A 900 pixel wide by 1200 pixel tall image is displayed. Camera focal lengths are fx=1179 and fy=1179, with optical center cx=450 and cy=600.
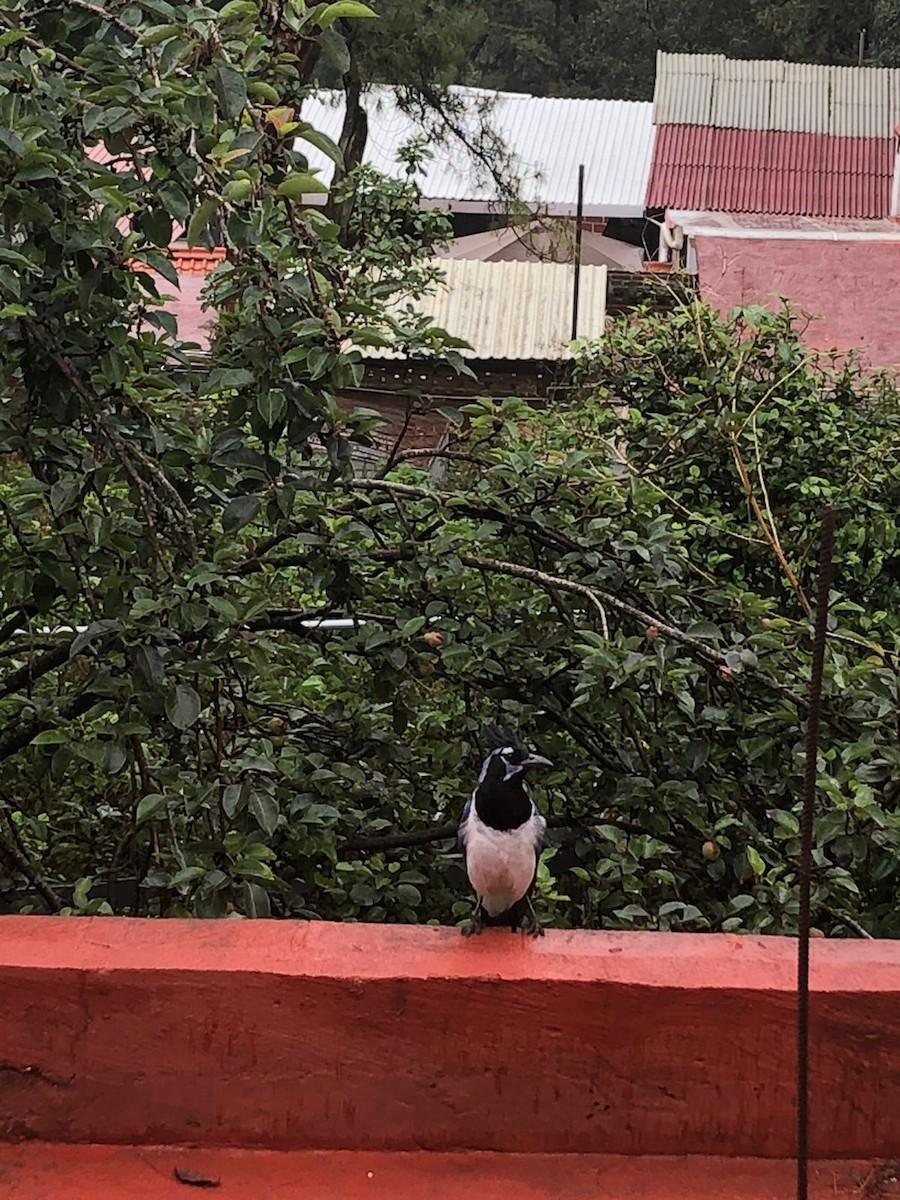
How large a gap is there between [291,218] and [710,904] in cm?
162

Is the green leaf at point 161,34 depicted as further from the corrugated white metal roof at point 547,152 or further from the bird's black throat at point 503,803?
the corrugated white metal roof at point 547,152

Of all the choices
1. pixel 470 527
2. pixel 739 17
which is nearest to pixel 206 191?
pixel 470 527

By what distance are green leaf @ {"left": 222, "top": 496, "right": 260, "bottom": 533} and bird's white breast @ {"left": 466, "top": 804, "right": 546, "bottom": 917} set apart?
70cm

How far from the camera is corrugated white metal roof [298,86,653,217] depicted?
567 inches

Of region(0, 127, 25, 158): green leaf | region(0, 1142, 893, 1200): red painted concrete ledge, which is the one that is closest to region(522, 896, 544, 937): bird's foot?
region(0, 1142, 893, 1200): red painted concrete ledge

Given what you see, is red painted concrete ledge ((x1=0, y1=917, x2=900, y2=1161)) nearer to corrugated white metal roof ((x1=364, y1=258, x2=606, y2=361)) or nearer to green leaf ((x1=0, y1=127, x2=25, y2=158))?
green leaf ((x1=0, y1=127, x2=25, y2=158))

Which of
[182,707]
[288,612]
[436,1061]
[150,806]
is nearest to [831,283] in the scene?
[288,612]

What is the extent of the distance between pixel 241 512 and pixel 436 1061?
105 cm

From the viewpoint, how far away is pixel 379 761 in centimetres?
281

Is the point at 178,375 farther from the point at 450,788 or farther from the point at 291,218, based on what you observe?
the point at 450,788

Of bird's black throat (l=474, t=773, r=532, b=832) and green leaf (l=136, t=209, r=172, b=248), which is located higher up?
green leaf (l=136, t=209, r=172, b=248)

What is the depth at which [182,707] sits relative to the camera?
1.99 meters

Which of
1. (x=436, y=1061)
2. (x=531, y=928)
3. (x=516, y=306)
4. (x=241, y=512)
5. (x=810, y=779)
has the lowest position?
(x=436, y=1061)

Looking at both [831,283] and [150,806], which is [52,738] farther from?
[831,283]
